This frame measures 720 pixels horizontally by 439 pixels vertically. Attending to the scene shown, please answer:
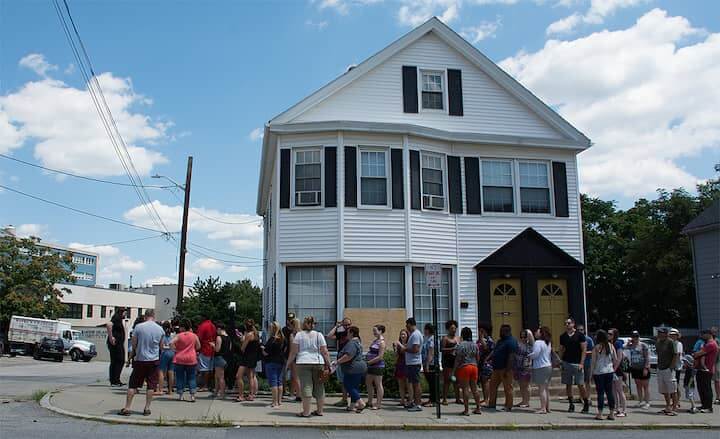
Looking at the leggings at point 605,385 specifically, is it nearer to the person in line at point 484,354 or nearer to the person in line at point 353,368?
the person in line at point 484,354

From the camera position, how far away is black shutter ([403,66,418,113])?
19.1 m

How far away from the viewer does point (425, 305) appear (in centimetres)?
1806

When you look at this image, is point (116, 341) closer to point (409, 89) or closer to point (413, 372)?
point (413, 372)

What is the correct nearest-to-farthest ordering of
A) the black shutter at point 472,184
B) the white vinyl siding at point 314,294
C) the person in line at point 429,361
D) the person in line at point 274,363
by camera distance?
the person in line at point 274,363
the person in line at point 429,361
the white vinyl siding at point 314,294
the black shutter at point 472,184

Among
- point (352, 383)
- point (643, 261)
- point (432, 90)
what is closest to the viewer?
point (352, 383)

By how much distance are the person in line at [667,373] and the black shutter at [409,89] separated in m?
9.15

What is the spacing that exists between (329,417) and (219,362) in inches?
124

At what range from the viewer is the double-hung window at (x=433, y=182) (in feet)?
60.1

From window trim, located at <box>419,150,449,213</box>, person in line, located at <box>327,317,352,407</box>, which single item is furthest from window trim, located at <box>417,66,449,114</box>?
person in line, located at <box>327,317,352,407</box>

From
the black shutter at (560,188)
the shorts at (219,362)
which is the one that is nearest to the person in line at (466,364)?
the shorts at (219,362)

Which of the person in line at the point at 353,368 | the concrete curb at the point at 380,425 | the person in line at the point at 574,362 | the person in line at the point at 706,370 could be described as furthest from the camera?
the person in line at the point at 706,370

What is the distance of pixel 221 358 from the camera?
13.7 metres

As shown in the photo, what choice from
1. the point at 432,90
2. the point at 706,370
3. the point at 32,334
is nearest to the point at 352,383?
the point at 706,370

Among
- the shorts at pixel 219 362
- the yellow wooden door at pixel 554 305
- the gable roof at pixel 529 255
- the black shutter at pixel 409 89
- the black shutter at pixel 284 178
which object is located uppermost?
the black shutter at pixel 409 89
